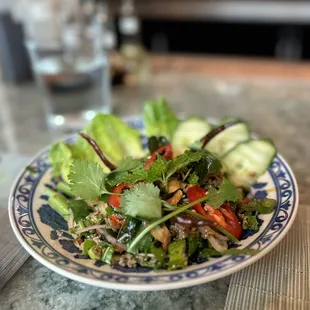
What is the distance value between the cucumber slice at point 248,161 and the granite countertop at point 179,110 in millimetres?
129

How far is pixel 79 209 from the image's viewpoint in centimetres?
79

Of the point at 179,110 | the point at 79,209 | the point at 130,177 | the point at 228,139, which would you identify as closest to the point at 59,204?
the point at 79,209

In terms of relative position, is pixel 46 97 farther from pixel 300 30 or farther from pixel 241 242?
pixel 300 30

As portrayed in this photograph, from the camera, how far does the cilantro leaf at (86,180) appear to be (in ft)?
2.51

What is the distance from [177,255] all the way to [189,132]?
1.30 ft

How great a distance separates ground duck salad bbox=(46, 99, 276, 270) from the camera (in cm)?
68

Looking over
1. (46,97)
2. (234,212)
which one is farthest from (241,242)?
(46,97)

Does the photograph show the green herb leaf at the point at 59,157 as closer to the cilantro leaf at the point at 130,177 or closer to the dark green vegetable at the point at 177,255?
the cilantro leaf at the point at 130,177

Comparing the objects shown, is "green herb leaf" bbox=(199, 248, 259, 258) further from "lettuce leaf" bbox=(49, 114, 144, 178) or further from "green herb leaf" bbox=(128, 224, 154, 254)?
"lettuce leaf" bbox=(49, 114, 144, 178)

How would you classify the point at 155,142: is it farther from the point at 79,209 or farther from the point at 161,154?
the point at 79,209

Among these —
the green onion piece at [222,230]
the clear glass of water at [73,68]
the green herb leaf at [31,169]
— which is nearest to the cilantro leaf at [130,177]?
the green onion piece at [222,230]

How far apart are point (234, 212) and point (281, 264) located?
0.12 m

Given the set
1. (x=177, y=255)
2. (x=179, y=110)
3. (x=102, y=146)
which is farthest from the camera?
(x=179, y=110)

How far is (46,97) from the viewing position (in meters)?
1.37
